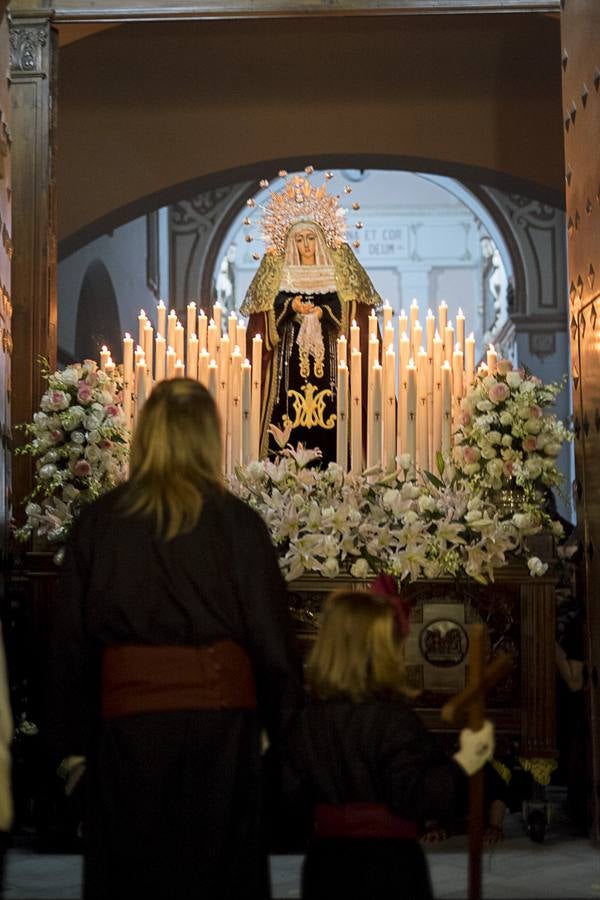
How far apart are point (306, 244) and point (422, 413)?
158 cm

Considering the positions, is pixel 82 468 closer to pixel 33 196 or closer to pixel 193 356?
pixel 193 356

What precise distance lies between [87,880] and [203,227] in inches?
496

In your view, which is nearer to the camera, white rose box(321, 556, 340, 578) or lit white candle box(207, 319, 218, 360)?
white rose box(321, 556, 340, 578)

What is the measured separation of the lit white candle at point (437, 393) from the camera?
6.35 metres

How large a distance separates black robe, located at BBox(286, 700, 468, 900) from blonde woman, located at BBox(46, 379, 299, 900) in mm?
125

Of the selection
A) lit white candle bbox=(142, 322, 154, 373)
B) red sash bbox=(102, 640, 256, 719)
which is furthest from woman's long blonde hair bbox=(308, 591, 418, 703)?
lit white candle bbox=(142, 322, 154, 373)

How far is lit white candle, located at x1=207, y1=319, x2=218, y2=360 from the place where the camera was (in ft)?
21.6

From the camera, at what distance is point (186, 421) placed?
128 inches

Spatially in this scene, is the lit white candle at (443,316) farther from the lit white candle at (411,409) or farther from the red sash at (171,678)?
the red sash at (171,678)

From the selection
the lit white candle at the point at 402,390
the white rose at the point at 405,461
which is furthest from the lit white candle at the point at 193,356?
the white rose at the point at 405,461

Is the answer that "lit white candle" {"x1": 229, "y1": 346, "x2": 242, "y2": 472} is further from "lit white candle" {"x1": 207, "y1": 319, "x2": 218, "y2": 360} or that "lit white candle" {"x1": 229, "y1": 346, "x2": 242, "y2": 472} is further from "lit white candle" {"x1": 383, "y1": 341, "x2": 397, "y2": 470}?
"lit white candle" {"x1": 383, "y1": 341, "x2": 397, "y2": 470}

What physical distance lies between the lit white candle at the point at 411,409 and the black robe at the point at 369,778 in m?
3.06

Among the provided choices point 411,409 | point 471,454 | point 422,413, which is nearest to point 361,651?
point 471,454

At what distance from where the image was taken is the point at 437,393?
21.0ft
